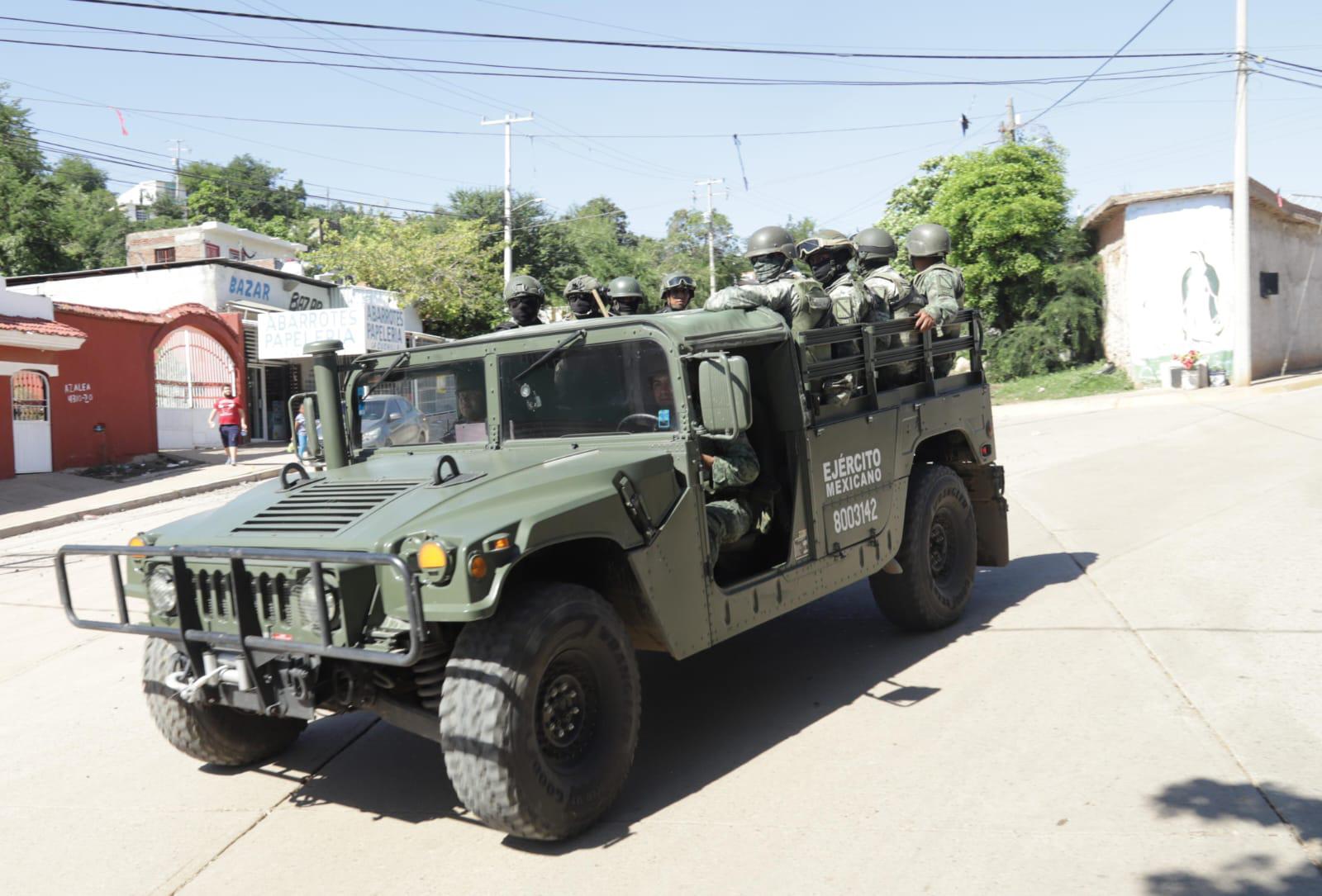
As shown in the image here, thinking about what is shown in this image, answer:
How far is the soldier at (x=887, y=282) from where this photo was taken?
635cm

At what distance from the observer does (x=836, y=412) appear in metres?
5.50

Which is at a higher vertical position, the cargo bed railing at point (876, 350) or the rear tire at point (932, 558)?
the cargo bed railing at point (876, 350)

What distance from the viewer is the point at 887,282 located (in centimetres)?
679

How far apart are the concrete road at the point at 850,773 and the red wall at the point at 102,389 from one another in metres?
13.2

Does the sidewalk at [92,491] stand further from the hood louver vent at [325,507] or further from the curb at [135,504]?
the hood louver vent at [325,507]

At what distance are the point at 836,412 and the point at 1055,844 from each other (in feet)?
8.21

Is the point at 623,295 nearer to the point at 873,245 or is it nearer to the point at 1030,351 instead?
the point at 873,245

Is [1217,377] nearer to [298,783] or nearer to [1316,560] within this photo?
[1316,560]

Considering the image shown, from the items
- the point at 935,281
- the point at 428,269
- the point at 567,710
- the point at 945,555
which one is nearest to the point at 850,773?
the point at 567,710

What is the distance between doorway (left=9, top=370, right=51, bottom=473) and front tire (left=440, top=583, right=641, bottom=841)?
17.9 m

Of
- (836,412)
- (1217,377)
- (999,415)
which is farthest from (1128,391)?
(836,412)

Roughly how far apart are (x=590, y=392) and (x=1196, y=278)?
67.4 feet

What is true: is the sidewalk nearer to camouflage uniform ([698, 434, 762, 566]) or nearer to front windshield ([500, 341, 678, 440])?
front windshield ([500, 341, 678, 440])

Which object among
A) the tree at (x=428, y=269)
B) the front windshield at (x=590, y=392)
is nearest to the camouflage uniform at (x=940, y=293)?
the front windshield at (x=590, y=392)
